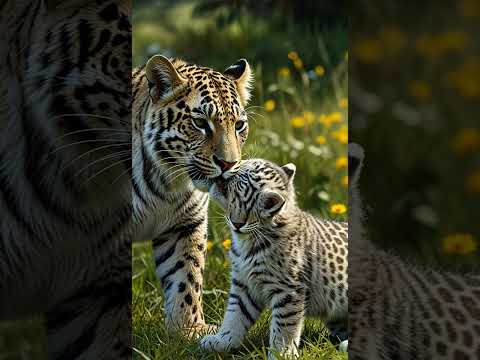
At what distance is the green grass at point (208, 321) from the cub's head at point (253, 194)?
1.15ft

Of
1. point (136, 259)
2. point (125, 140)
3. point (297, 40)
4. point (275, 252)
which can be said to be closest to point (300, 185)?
point (136, 259)

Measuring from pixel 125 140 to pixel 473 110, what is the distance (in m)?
1.03

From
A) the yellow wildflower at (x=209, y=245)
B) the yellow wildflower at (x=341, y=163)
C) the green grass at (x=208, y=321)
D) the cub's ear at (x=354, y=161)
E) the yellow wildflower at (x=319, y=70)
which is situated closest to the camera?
the cub's ear at (x=354, y=161)

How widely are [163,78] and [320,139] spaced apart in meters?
1.67

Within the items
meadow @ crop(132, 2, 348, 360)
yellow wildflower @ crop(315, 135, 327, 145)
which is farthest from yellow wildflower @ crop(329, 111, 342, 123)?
yellow wildflower @ crop(315, 135, 327, 145)

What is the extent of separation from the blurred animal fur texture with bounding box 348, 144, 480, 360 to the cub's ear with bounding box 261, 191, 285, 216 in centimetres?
26

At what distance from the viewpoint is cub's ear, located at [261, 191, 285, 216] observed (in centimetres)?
240

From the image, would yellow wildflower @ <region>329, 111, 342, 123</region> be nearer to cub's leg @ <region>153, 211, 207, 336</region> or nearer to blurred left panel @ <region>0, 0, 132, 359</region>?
cub's leg @ <region>153, 211, 207, 336</region>

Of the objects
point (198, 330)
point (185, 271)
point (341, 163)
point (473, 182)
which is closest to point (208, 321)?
point (198, 330)

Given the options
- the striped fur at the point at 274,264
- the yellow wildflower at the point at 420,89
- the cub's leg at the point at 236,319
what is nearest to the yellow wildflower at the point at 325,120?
the striped fur at the point at 274,264

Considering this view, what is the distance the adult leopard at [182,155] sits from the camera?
7.71ft

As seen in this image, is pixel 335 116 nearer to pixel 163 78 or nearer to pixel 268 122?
pixel 268 122

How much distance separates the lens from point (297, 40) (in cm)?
493

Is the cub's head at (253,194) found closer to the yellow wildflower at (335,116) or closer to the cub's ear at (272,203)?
the cub's ear at (272,203)
